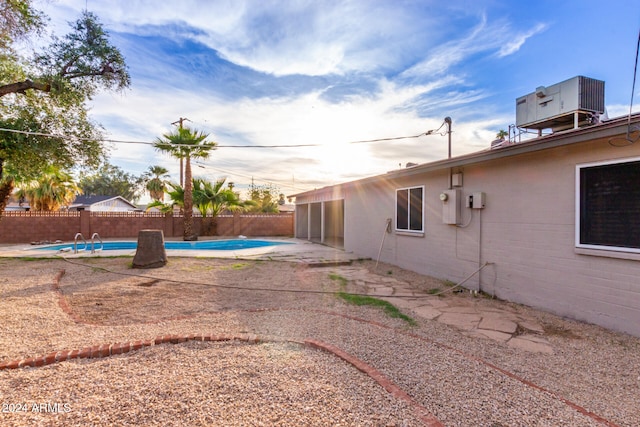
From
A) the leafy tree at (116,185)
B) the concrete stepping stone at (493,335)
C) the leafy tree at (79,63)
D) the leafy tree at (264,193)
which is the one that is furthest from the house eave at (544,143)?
the leafy tree at (116,185)

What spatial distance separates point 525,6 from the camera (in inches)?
260

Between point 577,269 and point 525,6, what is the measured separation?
17.5ft

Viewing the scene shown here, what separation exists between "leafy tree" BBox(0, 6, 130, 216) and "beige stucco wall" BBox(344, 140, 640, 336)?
8.82m

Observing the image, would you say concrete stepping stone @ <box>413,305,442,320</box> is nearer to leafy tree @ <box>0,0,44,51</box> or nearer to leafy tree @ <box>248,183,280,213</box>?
leafy tree @ <box>0,0,44,51</box>

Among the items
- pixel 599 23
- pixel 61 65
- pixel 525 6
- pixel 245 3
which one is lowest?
pixel 599 23

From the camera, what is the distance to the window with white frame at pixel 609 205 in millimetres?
3971

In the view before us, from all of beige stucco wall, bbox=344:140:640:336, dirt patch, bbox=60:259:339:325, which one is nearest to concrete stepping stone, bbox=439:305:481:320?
beige stucco wall, bbox=344:140:640:336

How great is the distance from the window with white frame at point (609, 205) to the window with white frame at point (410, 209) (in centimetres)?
352

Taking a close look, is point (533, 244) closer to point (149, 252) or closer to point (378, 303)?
point (378, 303)

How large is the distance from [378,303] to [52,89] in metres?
8.74

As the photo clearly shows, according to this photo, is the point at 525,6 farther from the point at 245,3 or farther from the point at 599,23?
the point at 245,3

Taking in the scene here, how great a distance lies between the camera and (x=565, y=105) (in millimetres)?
5832

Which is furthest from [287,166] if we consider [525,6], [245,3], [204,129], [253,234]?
[525,6]

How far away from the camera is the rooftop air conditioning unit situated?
223 inches
